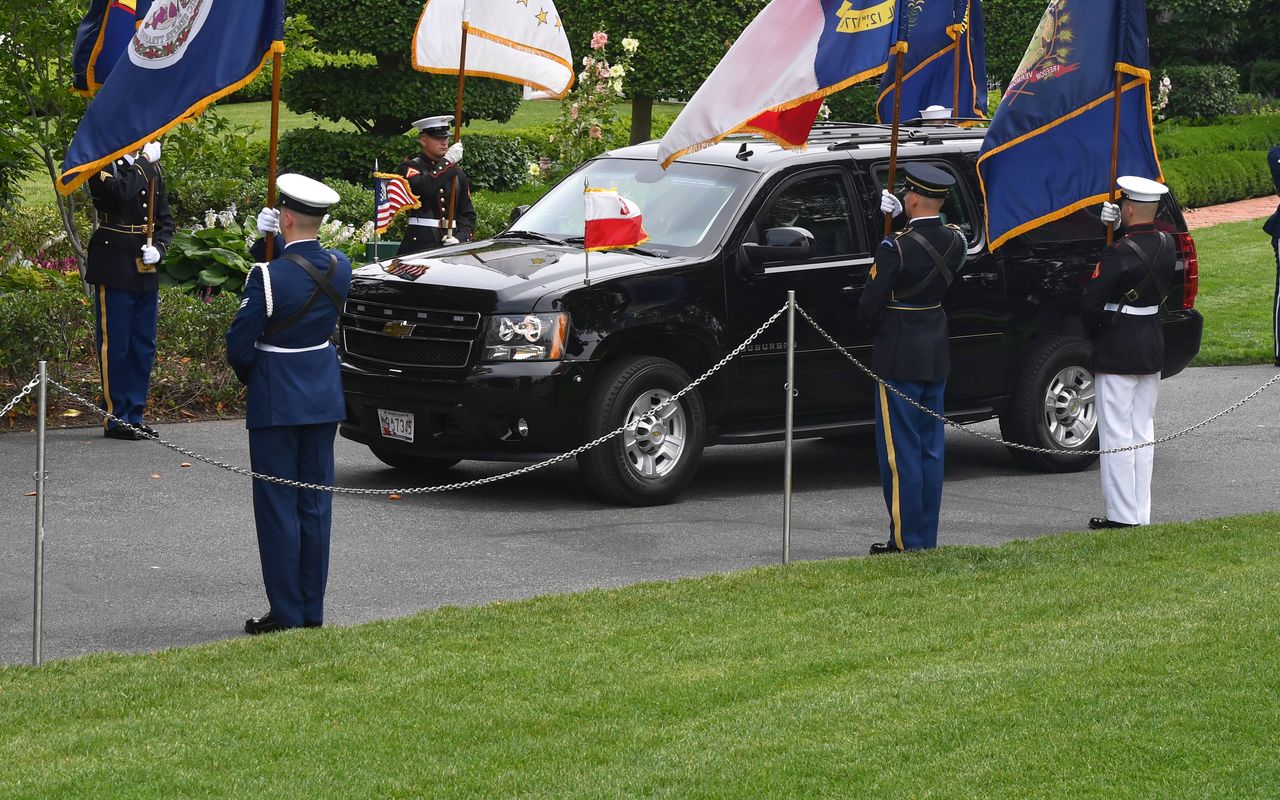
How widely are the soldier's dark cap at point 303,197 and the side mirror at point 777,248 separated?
349cm

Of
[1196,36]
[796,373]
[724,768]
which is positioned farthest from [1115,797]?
[1196,36]

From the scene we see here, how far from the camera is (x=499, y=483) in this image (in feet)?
35.5

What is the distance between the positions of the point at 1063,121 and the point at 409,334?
12.1ft

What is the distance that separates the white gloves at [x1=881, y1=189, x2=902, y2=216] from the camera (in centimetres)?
874

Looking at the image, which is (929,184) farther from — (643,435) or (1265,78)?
(1265,78)

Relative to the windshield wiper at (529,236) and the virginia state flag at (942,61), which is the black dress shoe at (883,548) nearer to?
the windshield wiper at (529,236)

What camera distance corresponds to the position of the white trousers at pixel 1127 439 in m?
9.62

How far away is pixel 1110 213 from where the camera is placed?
9500 mm

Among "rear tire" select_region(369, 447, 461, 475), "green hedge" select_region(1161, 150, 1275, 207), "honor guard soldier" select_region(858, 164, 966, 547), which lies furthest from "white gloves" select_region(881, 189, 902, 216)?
"green hedge" select_region(1161, 150, 1275, 207)

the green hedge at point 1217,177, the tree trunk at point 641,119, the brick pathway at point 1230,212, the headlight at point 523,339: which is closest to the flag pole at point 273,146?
the headlight at point 523,339

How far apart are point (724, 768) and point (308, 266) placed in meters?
2.94

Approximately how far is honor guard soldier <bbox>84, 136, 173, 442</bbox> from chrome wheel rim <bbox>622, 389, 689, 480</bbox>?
11.4 ft

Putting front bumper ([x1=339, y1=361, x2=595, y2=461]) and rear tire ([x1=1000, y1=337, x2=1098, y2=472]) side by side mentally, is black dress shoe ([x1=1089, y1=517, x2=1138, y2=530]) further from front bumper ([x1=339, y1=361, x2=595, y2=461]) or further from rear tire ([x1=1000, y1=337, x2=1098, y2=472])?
front bumper ([x1=339, y1=361, x2=595, y2=461])

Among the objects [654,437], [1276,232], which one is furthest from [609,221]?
[1276,232]
